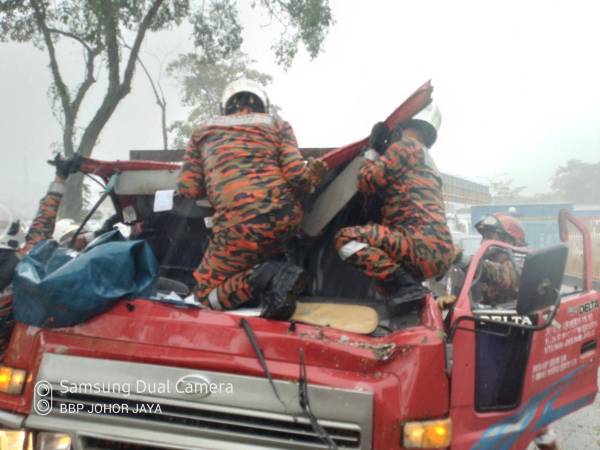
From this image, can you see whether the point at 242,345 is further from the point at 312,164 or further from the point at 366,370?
the point at 312,164

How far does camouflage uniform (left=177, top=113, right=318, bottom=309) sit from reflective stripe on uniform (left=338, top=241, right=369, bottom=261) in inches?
11.9

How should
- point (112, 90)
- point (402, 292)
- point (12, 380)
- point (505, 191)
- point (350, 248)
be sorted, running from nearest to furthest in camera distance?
point (12, 380) → point (402, 292) → point (350, 248) → point (112, 90) → point (505, 191)

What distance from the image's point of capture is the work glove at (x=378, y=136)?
2951 mm

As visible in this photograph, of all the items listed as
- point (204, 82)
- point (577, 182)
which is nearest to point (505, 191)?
point (577, 182)

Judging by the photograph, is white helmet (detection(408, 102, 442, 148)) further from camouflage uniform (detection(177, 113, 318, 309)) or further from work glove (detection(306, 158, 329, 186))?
camouflage uniform (detection(177, 113, 318, 309))

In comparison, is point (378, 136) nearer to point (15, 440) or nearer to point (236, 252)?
point (236, 252)

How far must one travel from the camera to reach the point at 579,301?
2.90 metres

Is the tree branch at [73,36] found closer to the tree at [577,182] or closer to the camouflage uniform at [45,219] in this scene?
the camouflage uniform at [45,219]

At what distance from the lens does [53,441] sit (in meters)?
2.05

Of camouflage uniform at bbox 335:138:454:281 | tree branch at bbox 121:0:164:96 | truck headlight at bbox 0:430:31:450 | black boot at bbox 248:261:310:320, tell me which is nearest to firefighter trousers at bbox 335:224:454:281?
camouflage uniform at bbox 335:138:454:281

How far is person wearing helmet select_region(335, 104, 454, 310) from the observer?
276 centimetres

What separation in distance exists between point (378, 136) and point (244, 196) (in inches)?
34.3

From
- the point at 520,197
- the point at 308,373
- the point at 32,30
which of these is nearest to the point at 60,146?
the point at 32,30

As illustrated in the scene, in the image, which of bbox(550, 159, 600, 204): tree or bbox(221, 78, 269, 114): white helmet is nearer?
bbox(221, 78, 269, 114): white helmet
